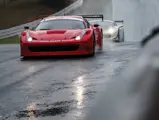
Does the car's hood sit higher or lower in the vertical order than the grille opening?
higher

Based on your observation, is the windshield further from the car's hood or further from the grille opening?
the grille opening

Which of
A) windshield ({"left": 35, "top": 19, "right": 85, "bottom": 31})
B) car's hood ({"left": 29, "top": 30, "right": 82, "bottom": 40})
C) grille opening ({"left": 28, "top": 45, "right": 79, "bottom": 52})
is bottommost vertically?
grille opening ({"left": 28, "top": 45, "right": 79, "bottom": 52})

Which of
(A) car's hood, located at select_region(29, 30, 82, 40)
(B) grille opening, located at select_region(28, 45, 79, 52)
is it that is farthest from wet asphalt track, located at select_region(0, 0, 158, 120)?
(A) car's hood, located at select_region(29, 30, 82, 40)

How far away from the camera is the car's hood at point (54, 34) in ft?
43.9

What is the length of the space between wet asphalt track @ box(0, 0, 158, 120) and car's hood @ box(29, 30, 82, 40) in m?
0.55

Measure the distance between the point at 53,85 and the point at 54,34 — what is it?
5217mm

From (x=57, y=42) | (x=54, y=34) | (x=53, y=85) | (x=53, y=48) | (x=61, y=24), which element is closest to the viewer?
(x=53, y=85)

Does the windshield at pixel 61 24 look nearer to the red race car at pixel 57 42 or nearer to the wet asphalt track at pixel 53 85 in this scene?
the red race car at pixel 57 42

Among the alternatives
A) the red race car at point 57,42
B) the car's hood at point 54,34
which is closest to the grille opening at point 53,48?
the red race car at point 57,42

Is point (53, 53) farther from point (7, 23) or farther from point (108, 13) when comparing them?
point (108, 13)

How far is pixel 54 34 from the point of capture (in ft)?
44.5

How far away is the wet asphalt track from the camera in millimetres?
6125

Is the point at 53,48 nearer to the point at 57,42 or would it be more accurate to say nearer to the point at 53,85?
the point at 57,42

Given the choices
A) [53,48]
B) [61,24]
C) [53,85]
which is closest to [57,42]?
[53,48]
